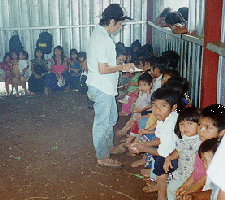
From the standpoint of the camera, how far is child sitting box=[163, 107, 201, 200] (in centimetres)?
243

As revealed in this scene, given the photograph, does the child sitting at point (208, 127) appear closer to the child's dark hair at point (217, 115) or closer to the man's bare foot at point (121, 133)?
the child's dark hair at point (217, 115)

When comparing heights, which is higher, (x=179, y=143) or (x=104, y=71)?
(x=104, y=71)

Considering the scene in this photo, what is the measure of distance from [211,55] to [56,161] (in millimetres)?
2360

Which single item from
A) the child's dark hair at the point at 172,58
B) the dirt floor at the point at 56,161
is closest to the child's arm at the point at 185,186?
the dirt floor at the point at 56,161

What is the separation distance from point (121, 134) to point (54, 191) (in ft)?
5.93

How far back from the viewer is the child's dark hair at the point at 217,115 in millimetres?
2027

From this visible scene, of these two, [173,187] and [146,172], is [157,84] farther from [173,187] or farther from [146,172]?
[173,187]

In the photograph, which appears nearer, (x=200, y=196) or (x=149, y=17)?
(x=200, y=196)

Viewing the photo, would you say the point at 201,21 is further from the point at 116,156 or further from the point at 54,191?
the point at 54,191

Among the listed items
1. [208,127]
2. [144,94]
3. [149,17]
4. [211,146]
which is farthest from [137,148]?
[149,17]

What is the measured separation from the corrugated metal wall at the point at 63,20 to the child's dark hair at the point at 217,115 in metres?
6.51

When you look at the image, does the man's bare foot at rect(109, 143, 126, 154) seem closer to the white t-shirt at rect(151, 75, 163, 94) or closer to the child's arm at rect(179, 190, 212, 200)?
the white t-shirt at rect(151, 75, 163, 94)

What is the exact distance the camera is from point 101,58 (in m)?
3.31

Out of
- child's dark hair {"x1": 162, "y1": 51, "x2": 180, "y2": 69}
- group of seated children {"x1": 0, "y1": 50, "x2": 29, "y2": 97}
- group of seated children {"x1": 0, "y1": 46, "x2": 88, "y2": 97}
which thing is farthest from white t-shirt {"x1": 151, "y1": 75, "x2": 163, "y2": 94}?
group of seated children {"x1": 0, "y1": 50, "x2": 29, "y2": 97}
